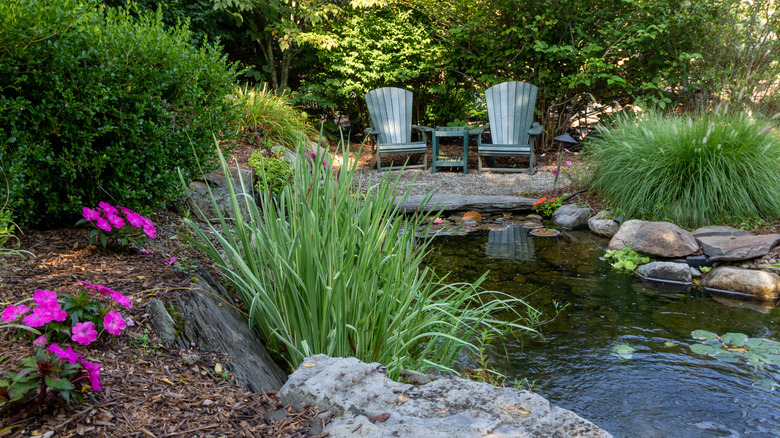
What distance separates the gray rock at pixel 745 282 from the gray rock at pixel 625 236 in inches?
26.2

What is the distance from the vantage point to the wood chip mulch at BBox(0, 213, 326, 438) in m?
1.12

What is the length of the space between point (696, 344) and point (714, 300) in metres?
0.86

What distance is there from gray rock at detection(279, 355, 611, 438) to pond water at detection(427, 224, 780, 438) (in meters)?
0.93

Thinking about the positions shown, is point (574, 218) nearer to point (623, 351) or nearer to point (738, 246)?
point (738, 246)

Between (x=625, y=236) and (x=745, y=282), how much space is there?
3.07 ft

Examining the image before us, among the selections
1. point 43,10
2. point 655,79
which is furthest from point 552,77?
point 43,10

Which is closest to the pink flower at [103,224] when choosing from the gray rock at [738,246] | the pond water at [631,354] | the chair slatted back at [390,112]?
the pond water at [631,354]

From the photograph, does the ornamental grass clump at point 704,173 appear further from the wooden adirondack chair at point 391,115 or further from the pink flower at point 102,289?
the pink flower at point 102,289

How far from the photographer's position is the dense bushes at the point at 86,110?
191 centimetres

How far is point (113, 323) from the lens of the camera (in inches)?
52.2

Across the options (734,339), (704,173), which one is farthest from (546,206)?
(734,339)

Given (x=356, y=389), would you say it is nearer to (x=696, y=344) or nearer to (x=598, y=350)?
(x=598, y=350)

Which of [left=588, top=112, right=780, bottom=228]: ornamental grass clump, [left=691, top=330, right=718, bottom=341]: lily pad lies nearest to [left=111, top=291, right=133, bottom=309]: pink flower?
[left=691, top=330, right=718, bottom=341]: lily pad

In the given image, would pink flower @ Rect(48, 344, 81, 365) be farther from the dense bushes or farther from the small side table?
the small side table
